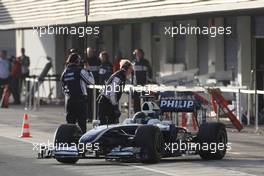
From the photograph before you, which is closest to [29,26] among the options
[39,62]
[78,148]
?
[39,62]

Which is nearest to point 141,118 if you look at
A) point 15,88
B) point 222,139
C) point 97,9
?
point 222,139

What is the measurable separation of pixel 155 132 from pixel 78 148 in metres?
1.24

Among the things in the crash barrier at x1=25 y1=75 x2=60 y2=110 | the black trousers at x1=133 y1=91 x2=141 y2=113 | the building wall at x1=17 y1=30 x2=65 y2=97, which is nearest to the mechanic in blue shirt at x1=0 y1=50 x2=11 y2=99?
the crash barrier at x1=25 y1=75 x2=60 y2=110

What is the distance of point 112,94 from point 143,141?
3115mm

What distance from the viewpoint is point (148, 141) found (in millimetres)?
12625

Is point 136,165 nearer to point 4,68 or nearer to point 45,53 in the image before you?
point 4,68

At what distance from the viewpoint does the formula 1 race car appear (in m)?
12.8

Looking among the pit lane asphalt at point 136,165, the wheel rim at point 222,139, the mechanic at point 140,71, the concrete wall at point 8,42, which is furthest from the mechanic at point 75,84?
the concrete wall at point 8,42

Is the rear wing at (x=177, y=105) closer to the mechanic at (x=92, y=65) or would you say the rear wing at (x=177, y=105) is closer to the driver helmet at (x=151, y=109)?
the driver helmet at (x=151, y=109)

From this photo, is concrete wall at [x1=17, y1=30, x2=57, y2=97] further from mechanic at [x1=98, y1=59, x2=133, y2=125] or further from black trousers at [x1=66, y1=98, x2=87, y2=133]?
black trousers at [x1=66, y1=98, x2=87, y2=133]

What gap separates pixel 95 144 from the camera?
42.4 feet

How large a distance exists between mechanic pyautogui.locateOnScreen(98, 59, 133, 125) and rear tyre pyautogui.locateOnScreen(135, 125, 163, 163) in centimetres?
280

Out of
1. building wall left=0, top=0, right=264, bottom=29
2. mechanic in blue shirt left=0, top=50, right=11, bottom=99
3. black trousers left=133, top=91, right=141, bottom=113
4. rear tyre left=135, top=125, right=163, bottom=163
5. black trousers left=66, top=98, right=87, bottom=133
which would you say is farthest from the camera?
mechanic in blue shirt left=0, top=50, right=11, bottom=99

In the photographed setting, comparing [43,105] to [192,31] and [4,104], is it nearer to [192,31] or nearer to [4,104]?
[4,104]
